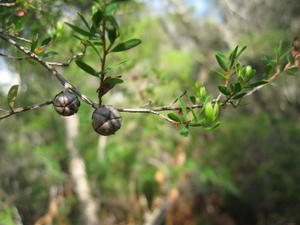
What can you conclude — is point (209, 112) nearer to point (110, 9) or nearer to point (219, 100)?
point (219, 100)

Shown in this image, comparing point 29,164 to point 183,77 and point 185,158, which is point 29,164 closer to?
point 185,158

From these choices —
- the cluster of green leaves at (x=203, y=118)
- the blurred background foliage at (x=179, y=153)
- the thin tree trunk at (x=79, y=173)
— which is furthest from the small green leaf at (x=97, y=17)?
the thin tree trunk at (x=79, y=173)

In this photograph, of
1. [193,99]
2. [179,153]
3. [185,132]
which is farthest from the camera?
[179,153]

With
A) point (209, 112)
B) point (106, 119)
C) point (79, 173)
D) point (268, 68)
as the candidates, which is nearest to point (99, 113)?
point (106, 119)

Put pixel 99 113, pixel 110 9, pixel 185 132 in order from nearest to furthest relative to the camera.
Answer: pixel 110 9, pixel 99 113, pixel 185 132

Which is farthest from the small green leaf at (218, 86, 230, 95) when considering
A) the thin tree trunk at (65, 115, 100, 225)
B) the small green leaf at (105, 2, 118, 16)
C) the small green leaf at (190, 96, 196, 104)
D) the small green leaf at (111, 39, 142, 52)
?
the thin tree trunk at (65, 115, 100, 225)

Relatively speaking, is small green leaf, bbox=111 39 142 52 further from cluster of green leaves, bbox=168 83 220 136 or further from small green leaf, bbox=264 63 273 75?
small green leaf, bbox=264 63 273 75

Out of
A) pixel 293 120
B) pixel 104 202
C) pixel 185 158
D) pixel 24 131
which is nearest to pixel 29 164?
pixel 24 131
